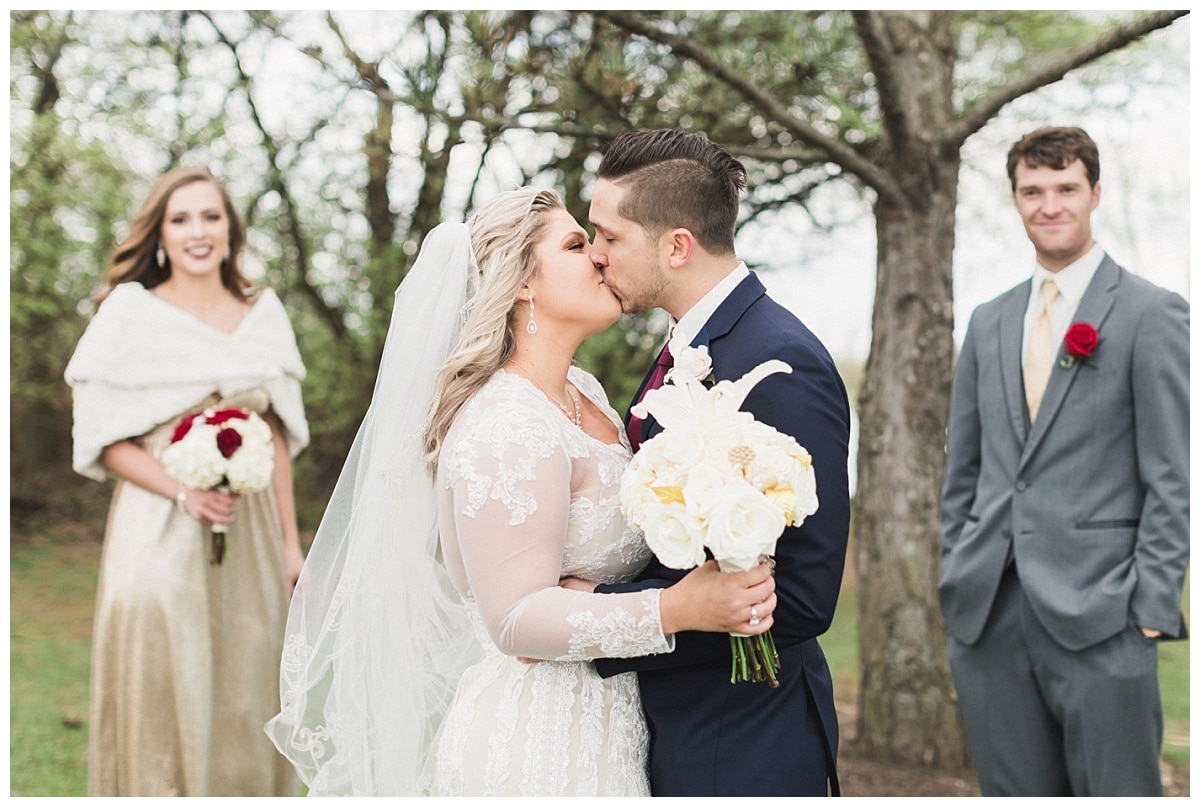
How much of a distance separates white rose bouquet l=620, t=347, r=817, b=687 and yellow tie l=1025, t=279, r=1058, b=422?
86.3 inches

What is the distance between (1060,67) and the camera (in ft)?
14.7

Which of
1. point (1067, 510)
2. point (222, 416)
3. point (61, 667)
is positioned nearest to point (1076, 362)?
point (1067, 510)

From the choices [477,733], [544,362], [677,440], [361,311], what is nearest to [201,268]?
[544,362]

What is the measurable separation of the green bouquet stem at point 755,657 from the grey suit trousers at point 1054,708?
1.81m

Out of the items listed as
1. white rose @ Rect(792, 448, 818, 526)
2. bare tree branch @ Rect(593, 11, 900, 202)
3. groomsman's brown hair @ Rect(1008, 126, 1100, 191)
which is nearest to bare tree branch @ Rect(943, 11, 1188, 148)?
bare tree branch @ Rect(593, 11, 900, 202)

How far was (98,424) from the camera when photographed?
434cm

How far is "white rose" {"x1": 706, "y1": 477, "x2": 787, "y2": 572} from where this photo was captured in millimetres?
2021

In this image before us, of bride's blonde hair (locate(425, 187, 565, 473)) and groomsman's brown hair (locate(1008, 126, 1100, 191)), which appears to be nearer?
bride's blonde hair (locate(425, 187, 565, 473))

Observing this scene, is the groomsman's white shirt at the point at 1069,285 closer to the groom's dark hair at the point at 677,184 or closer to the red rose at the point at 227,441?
the groom's dark hair at the point at 677,184

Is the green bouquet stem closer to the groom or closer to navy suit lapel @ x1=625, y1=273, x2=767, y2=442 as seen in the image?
the groom

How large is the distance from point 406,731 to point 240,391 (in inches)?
82.9

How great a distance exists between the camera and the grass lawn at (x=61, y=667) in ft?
18.7

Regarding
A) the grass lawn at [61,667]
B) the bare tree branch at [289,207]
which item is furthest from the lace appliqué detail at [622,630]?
the bare tree branch at [289,207]
